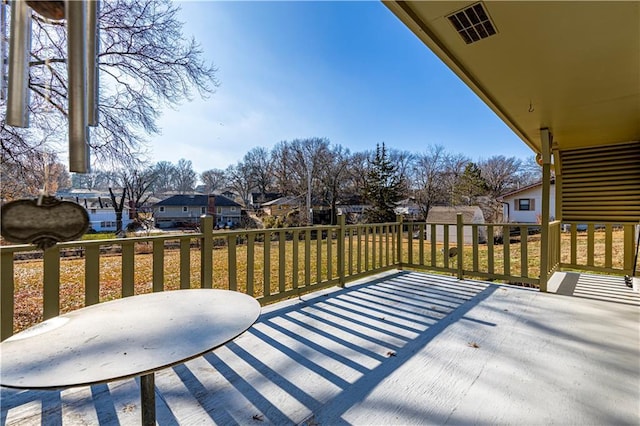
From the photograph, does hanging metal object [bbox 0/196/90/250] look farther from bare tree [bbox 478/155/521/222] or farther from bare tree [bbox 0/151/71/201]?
bare tree [bbox 478/155/521/222]

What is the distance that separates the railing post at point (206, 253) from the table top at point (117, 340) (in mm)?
1178

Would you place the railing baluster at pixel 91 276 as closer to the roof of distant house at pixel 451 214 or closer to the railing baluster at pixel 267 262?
the railing baluster at pixel 267 262

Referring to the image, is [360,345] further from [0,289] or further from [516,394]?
[0,289]

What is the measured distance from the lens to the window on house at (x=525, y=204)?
65.7 feet

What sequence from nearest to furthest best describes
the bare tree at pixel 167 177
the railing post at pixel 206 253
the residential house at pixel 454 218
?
the railing post at pixel 206 253 < the residential house at pixel 454 218 < the bare tree at pixel 167 177

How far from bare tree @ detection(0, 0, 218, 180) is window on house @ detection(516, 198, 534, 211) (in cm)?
2133

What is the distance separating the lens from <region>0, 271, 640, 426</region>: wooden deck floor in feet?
4.90

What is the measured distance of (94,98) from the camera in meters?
1.05

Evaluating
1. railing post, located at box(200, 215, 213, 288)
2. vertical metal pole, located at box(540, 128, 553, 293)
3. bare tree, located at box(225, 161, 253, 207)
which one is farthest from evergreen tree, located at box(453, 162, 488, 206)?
railing post, located at box(200, 215, 213, 288)

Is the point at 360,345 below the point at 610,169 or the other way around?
below

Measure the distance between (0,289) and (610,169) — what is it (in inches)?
286

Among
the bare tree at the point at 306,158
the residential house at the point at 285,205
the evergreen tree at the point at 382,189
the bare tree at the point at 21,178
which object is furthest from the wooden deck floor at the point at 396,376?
the bare tree at the point at 306,158

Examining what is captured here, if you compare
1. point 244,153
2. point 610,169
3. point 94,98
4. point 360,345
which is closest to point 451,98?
point 610,169

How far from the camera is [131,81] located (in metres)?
6.54
